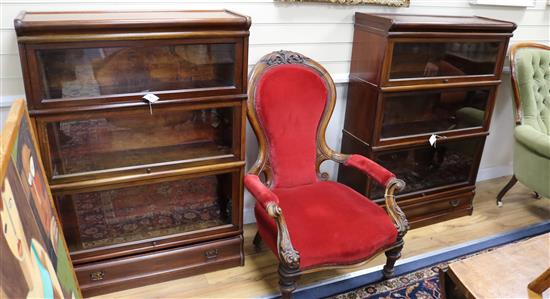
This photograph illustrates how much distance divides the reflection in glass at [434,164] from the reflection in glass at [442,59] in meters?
0.47

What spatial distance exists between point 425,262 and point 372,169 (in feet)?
2.27

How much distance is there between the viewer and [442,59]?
7.92 ft

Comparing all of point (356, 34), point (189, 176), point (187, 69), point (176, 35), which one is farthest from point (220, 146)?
point (356, 34)

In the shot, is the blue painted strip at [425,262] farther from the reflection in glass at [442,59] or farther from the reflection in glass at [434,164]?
the reflection in glass at [442,59]

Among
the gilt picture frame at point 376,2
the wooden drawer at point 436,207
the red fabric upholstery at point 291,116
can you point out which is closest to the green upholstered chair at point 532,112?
the wooden drawer at point 436,207

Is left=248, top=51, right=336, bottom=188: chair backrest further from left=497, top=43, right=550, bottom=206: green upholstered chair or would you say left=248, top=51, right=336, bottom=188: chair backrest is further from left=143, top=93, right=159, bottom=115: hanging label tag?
left=497, top=43, right=550, bottom=206: green upholstered chair

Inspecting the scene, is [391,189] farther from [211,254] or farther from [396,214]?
[211,254]

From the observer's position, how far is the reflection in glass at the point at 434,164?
8.61 ft

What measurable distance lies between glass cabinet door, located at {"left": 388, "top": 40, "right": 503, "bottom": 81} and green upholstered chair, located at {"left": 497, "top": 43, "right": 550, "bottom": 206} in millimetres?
278

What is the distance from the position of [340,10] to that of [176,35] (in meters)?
1.06

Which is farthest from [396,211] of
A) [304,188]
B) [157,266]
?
[157,266]

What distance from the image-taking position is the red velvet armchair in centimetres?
180

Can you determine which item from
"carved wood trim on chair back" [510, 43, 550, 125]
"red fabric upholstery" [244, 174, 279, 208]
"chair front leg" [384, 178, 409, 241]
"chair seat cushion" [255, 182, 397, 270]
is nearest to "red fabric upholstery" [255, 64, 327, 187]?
"chair seat cushion" [255, 182, 397, 270]

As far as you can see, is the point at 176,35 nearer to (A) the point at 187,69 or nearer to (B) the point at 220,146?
(A) the point at 187,69
